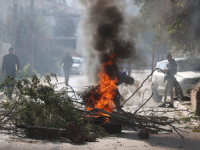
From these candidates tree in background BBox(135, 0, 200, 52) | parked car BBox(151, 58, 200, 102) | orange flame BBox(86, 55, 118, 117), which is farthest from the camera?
parked car BBox(151, 58, 200, 102)

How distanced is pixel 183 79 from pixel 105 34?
463 centimetres

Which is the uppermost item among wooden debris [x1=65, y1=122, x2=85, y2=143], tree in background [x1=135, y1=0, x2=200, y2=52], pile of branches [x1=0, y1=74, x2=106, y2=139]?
tree in background [x1=135, y1=0, x2=200, y2=52]

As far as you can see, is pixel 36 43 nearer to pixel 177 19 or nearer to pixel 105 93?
Result: pixel 177 19

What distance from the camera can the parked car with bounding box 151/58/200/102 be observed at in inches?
462

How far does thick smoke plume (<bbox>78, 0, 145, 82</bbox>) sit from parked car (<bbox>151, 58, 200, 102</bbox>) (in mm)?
3520

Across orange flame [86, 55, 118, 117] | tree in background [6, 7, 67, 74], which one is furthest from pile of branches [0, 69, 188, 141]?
tree in background [6, 7, 67, 74]

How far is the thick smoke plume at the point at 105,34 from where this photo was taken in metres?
8.16

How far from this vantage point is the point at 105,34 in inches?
332

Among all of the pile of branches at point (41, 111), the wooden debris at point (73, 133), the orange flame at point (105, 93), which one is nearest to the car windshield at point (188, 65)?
the orange flame at point (105, 93)

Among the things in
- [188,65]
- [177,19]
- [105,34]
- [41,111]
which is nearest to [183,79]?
[188,65]

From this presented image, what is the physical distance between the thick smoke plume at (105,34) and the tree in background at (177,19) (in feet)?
5.37

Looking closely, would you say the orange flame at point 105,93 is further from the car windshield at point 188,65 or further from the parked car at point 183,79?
the car windshield at point 188,65

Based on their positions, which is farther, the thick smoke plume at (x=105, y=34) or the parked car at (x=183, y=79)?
the parked car at (x=183, y=79)

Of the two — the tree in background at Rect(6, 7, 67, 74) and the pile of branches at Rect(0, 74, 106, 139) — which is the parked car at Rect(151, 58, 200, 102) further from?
the tree in background at Rect(6, 7, 67, 74)
